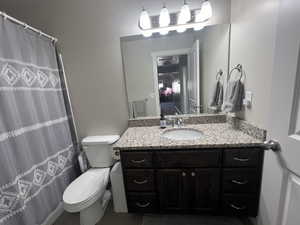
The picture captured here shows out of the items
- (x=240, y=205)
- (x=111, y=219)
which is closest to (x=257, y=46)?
(x=240, y=205)

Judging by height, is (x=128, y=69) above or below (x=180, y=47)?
below

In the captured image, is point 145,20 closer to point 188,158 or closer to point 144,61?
point 144,61

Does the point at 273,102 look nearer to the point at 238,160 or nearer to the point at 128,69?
the point at 238,160

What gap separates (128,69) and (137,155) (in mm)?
1007

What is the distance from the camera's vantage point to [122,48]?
168 cm

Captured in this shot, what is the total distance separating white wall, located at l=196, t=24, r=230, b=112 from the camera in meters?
1.56

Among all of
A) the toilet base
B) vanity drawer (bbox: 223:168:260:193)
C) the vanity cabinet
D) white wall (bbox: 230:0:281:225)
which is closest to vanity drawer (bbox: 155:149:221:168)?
the vanity cabinet

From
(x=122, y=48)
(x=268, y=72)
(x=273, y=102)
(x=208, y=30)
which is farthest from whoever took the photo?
(x=122, y=48)

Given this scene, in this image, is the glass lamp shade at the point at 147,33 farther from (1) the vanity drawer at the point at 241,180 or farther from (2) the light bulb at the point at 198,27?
(1) the vanity drawer at the point at 241,180

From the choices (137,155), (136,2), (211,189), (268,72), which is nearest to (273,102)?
(268,72)

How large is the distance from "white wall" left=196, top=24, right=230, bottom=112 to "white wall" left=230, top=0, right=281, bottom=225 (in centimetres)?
14

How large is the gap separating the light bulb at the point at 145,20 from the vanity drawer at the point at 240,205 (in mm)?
1782

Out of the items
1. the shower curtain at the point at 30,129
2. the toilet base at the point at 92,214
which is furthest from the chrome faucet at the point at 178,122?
the shower curtain at the point at 30,129

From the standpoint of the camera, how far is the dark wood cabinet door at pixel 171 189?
4.13 feet
